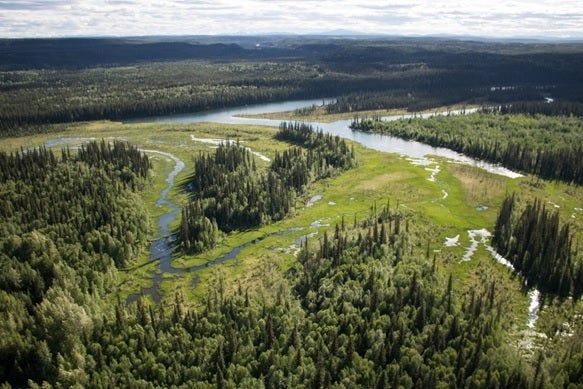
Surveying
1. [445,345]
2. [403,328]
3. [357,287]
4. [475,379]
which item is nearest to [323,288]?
[357,287]

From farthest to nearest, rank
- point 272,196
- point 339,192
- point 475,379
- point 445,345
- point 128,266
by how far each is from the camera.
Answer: point 339,192 → point 272,196 → point 128,266 → point 445,345 → point 475,379

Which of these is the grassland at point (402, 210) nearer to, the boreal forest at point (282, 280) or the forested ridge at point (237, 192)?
the boreal forest at point (282, 280)

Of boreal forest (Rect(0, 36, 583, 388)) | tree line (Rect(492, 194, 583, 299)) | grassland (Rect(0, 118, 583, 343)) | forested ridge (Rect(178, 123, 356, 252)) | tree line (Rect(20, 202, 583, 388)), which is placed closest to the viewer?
tree line (Rect(20, 202, 583, 388))

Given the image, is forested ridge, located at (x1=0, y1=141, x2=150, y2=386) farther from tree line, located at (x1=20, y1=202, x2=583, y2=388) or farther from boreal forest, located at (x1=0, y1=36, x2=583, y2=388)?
tree line, located at (x1=20, y1=202, x2=583, y2=388)

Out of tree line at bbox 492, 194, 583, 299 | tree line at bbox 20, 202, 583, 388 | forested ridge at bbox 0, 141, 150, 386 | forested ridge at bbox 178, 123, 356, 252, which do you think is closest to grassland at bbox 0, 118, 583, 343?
forested ridge at bbox 178, 123, 356, 252

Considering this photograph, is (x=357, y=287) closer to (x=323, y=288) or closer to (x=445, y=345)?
(x=323, y=288)

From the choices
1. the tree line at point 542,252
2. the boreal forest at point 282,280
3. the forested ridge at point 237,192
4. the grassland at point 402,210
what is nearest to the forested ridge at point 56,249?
the boreal forest at point 282,280
